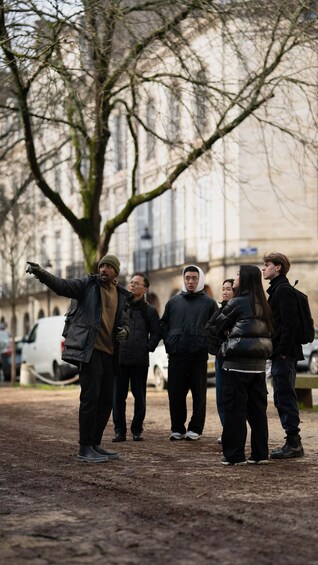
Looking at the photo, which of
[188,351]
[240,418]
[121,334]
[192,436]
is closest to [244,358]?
[240,418]

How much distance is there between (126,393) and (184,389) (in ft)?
2.05

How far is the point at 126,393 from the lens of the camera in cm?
1300

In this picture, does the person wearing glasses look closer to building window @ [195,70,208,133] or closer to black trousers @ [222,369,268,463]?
black trousers @ [222,369,268,463]

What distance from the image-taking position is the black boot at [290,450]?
35.6 feet

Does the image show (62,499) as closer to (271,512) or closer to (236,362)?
(271,512)

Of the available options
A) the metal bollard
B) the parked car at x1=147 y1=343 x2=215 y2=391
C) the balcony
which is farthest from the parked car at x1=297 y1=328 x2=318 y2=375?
the balcony

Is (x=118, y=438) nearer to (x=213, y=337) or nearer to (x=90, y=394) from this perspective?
(x=213, y=337)

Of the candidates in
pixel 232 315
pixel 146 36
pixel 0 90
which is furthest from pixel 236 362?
pixel 0 90

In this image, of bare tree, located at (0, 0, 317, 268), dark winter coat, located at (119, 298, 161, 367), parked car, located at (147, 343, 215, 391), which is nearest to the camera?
dark winter coat, located at (119, 298, 161, 367)

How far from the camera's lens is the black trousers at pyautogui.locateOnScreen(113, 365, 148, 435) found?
12.9 m

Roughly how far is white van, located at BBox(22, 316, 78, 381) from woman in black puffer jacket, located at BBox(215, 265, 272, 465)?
19.4 metres

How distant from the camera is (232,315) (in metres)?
10.5

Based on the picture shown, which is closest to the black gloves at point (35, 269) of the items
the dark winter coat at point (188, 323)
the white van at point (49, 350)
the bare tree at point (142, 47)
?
the dark winter coat at point (188, 323)

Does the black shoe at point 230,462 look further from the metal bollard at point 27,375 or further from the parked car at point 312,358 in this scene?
the parked car at point 312,358
